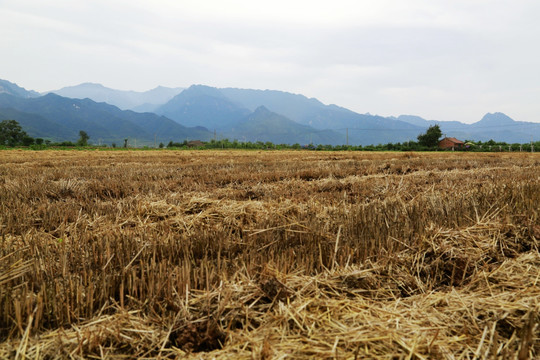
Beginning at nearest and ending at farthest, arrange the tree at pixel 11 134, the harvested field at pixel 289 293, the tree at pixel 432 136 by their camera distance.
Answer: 1. the harvested field at pixel 289 293
2. the tree at pixel 432 136
3. the tree at pixel 11 134

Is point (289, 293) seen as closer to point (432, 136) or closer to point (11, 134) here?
point (432, 136)

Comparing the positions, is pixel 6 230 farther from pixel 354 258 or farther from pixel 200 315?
pixel 354 258

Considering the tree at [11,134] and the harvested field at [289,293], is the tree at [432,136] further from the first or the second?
the tree at [11,134]

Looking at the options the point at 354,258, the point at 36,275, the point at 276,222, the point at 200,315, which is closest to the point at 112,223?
the point at 36,275

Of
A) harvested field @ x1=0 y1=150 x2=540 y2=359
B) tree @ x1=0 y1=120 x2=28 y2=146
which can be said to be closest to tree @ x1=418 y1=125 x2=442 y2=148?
harvested field @ x1=0 y1=150 x2=540 y2=359

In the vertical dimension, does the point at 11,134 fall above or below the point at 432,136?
below

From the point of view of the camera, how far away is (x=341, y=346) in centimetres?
143

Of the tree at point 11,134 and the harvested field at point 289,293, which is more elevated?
the tree at point 11,134

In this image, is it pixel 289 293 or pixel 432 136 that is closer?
pixel 289 293

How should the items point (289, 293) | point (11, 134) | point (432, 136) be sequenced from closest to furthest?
point (289, 293) < point (432, 136) < point (11, 134)

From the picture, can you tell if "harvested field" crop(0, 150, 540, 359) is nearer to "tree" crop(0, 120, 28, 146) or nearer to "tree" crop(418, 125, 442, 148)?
"tree" crop(418, 125, 442, 148)

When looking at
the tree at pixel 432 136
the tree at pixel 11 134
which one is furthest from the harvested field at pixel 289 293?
the tree at pixel 11 134

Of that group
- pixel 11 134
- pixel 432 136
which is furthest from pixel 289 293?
pixel 11 134

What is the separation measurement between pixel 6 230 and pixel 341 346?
3.71m
